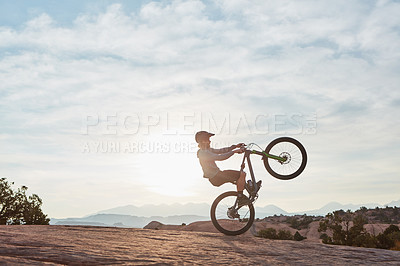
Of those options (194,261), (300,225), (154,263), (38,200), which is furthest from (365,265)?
(300,225)

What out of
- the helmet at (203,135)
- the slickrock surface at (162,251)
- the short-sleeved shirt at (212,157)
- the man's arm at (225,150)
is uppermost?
the helmet at (203,135)

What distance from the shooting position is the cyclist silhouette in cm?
1108

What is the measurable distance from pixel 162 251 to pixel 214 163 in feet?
14.0

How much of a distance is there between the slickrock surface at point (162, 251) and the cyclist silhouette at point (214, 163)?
1.75 m

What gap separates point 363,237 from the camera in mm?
38500

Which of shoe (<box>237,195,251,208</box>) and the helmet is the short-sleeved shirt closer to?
the helmet

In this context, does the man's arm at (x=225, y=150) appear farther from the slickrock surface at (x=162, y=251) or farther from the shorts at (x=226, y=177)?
the slickrock surface at (x=162, y=251)

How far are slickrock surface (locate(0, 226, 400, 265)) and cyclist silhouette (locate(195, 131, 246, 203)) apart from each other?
5.75 ft

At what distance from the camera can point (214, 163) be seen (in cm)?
1123

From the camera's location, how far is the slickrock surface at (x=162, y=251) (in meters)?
6.18

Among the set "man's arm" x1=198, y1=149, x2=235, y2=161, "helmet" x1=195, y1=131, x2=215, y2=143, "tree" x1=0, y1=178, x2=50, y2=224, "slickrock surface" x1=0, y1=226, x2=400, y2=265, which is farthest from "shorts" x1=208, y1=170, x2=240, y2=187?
"tree" x1=0, y1=178, x2=50, y2=224

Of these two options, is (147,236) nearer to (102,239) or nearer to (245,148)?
(102,239)

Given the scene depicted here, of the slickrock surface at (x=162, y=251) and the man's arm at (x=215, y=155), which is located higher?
the man's arm at (x=215, y=155)

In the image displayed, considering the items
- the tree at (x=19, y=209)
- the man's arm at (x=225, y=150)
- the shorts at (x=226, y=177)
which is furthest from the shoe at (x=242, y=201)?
the tree at (x=19, y=209)
